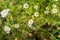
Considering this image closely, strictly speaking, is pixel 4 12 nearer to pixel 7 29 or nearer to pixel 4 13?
pixel 4 13

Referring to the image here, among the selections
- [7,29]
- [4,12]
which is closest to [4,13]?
[4,12]

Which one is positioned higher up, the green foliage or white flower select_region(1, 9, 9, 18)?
white flower select_region(1, 9, 9, 18)

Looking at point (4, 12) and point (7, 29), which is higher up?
point (4, 12)

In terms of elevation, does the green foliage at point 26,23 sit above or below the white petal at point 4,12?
below

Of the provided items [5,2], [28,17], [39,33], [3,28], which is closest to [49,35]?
[39,33]

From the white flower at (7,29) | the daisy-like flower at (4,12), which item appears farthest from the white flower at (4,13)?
the white flower at (7,29)

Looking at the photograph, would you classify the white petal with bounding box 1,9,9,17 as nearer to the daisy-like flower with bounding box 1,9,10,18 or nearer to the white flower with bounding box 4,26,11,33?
the daisy-like flower with bounding box 1,9,10,18

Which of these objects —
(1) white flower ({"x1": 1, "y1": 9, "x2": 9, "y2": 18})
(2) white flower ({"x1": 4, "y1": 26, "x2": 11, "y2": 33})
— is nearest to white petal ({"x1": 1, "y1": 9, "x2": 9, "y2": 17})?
(1) white flower ({"x1": 1, "y1": 9, "x2": 9, "y2": 18})

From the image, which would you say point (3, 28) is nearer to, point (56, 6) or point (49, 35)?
point (49, 35)

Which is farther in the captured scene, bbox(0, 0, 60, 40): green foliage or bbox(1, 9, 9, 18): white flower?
bbox(1, 9, 9, 18): white flower

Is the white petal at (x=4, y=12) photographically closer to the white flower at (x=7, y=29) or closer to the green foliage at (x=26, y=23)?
the green foliage at (x=26, y=23)

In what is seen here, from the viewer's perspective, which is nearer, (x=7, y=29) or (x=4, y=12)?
(x=7, y=29)

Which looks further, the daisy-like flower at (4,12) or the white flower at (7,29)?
the daisy-like flower at (4,12)
